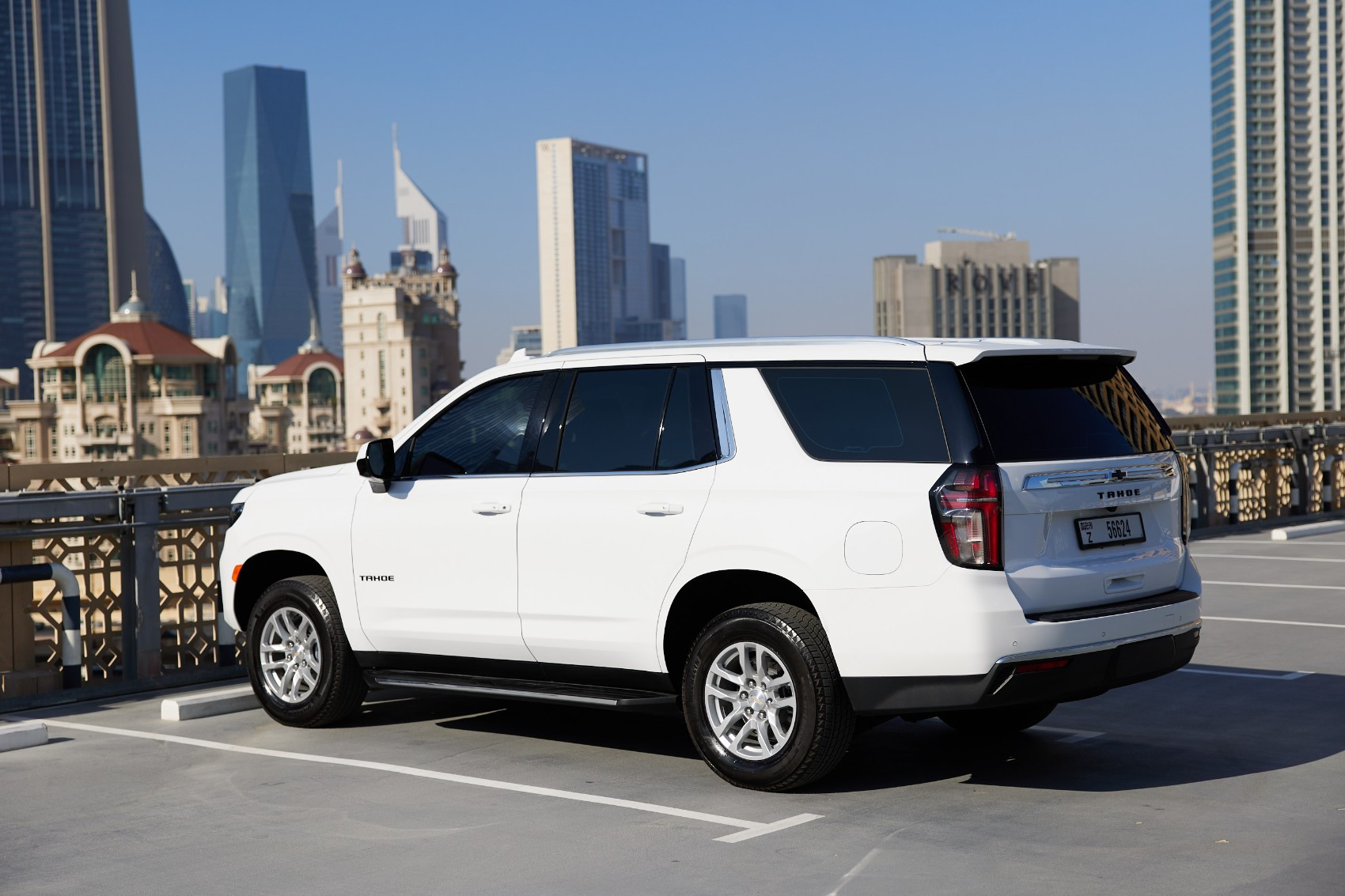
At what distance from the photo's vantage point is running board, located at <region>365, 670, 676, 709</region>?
668cm

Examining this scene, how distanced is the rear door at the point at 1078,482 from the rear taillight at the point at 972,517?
51 mm

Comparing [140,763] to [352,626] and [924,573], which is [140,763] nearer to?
[352,626]

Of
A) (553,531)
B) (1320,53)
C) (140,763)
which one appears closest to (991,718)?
(553,531)

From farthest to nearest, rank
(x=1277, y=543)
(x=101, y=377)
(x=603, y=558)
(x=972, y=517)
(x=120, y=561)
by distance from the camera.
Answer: (x=101, y=377)
(x=1277, y=543)
(x=120, y=561)
(x=603, y=558)
(x=972, y=517)

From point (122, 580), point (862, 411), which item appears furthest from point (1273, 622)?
point (122, 580)

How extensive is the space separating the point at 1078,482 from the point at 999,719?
1.77 metres

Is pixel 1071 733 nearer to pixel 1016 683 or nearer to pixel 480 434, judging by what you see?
pixel 1016 683

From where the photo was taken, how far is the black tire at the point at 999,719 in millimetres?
7305

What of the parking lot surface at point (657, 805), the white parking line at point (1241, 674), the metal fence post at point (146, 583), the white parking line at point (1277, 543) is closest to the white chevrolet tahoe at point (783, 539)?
the parking lot surface at point (657, 805)

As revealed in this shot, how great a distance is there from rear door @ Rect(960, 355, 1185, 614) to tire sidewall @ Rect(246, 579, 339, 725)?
3640 mm

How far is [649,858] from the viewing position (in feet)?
17.3

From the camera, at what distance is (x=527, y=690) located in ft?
22.9

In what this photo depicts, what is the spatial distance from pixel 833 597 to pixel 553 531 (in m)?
1.45

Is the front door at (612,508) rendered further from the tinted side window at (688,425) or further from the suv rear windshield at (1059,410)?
the suv rear windshield at (1059,410)
